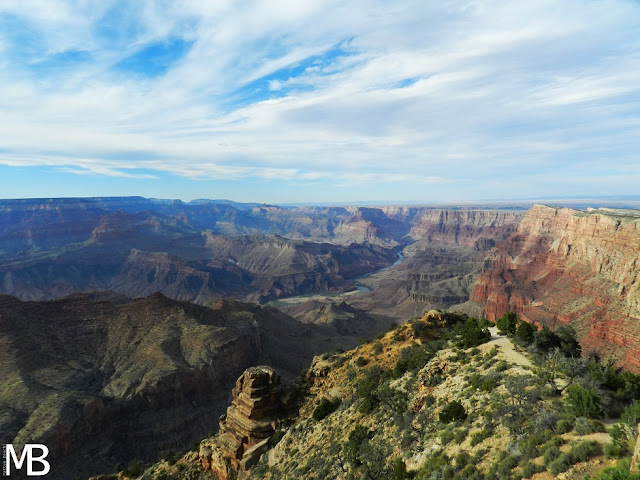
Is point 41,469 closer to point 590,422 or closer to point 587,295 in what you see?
point 590,422

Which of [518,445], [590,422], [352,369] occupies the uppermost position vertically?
[590,422]

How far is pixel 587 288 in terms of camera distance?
330ft

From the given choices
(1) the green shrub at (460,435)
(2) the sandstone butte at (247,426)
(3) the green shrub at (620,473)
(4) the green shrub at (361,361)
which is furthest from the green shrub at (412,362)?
(3) the green shrub at (620,473)

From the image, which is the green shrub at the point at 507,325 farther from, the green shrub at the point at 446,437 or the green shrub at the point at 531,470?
the green shrub at the point at 531,470

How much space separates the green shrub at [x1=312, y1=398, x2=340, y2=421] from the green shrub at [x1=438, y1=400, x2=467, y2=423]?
44.3ft

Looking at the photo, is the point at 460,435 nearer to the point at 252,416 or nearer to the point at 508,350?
the point at 508,350

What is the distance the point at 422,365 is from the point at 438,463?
43.3 feet

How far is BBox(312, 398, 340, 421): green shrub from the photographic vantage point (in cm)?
3148

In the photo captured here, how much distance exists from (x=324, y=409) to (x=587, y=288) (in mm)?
100406

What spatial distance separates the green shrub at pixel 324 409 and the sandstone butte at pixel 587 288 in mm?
64498

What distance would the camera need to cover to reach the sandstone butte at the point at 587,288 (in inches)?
3012

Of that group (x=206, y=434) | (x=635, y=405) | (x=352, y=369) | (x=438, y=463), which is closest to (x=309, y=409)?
(x=352, y=369)

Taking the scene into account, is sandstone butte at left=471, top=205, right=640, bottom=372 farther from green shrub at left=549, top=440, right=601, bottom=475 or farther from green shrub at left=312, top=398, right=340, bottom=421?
green shrub at left=549, top=440, right=601, bottom=475

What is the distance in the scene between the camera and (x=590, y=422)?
49.9ft
